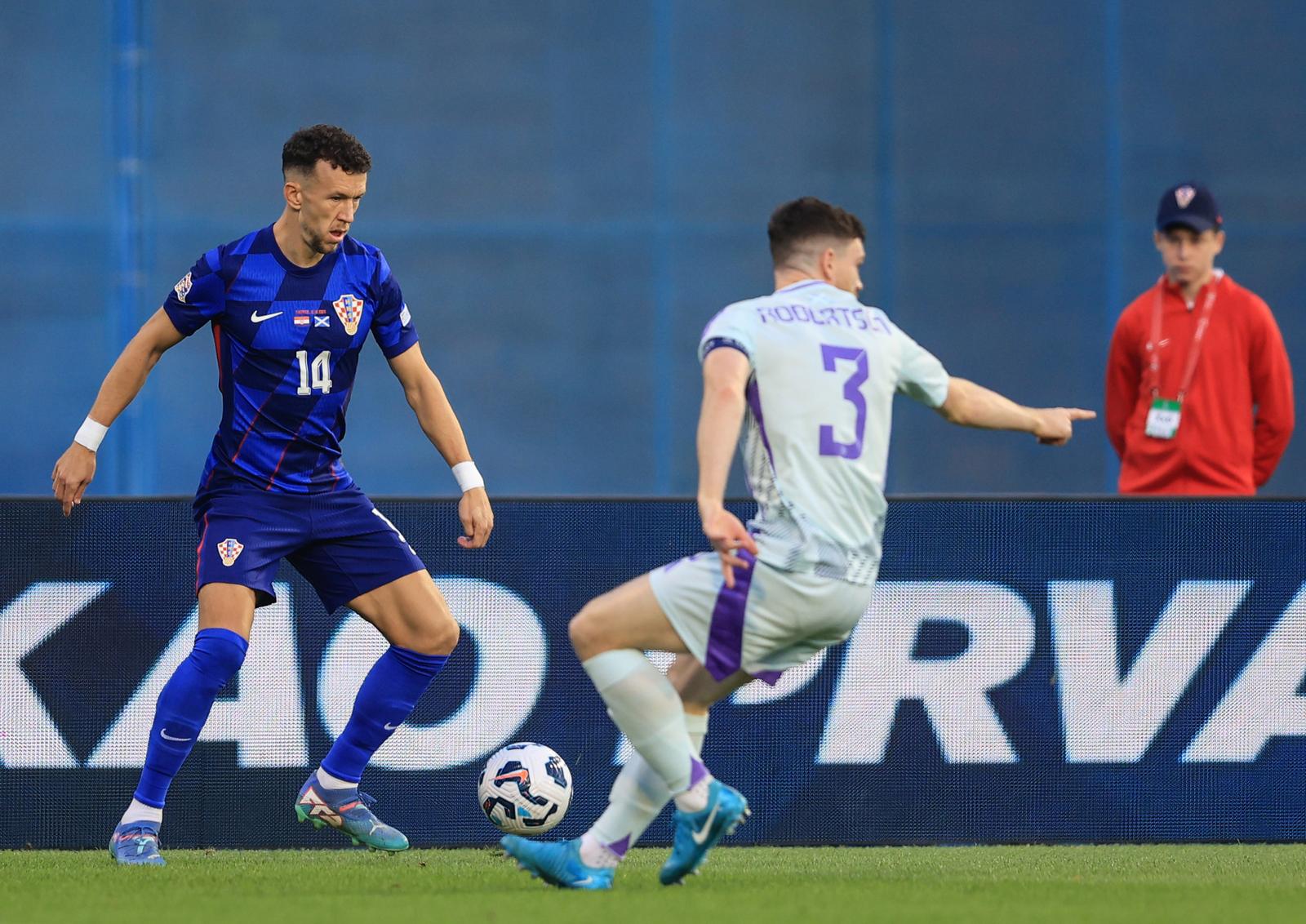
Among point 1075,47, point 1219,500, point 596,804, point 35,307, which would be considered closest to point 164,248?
point 35,307

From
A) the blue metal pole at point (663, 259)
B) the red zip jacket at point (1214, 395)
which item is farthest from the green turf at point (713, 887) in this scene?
the blue metal pole at point (663, 259)

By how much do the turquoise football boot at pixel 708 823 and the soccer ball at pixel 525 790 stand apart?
132 cm

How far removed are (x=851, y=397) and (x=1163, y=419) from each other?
2970 mm

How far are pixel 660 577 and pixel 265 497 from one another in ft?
5.33

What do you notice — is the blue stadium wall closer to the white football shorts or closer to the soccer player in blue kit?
the soccer player in blue kit

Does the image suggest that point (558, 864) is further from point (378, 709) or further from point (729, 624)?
point (378, 709)

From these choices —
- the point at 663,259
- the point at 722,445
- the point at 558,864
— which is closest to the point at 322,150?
the point at 722,445

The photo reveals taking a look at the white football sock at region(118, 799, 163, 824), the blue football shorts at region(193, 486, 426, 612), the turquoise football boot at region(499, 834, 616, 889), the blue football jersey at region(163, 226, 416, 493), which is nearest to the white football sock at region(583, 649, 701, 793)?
the turquoise football boot at region(499, 834, 616, 889)

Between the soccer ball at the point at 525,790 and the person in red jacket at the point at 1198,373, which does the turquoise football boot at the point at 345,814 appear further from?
the person in red jacket at the point at 1198,373

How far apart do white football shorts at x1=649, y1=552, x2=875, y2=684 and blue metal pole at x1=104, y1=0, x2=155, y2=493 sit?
26.0 feet

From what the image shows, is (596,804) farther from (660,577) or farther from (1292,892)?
(1292,892)

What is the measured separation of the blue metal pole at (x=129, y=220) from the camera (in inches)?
475

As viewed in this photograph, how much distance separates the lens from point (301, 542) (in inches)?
231

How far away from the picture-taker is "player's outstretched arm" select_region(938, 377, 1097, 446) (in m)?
4.95
